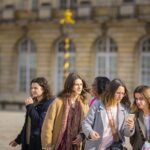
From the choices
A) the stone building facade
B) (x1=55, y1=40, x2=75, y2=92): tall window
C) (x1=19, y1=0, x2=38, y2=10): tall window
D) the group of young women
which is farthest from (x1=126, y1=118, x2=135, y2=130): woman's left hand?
(x1=19, y1=0, x2=38, y2=10): tall window

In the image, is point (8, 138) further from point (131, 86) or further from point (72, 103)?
point (131, 86)

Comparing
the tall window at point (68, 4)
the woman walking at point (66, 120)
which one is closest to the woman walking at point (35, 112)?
the woman walking at point (66, 120)

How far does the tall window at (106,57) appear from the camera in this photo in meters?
27.1

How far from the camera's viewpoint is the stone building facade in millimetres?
26172

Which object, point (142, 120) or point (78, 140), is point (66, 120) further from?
point (142, 120)

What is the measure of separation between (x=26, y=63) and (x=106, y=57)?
484 centimetres

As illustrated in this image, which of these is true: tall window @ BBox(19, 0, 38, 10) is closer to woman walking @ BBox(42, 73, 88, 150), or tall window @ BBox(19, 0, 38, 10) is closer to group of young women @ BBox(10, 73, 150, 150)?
group of young women @ BBox(10, 73, 150, 150)

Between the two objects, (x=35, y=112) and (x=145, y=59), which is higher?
(x=145, y=59)

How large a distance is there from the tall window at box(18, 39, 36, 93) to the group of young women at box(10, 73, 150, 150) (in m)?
22.5

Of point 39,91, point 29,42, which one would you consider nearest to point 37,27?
point 29,42

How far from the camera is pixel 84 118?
6480 mm

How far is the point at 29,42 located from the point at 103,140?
77.5ft

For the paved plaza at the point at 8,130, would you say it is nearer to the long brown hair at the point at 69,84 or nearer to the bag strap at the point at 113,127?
the long brown hair at the point at 69,84

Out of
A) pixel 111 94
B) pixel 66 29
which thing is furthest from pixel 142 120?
pixel 66 29
